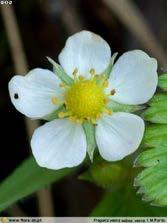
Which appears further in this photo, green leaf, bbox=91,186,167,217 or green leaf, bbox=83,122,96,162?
green leaf, bbox=91,186,167,217

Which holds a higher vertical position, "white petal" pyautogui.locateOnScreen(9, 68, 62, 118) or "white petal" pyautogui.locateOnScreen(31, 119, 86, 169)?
"white petal" pyautogui.locateOnScreen(9, 68, 62, 118)

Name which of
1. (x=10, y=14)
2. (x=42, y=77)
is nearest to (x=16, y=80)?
(x=42, y=77)

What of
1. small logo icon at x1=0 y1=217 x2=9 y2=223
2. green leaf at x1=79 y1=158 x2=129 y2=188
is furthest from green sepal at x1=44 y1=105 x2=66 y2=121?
small logo icon at x1=0 y1=217 x2=9 y2=223

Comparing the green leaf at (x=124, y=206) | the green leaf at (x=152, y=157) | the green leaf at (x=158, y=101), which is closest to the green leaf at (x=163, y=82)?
the green leaf at (x=158, y=101)

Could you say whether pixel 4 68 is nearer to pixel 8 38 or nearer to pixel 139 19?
pixel 8 38

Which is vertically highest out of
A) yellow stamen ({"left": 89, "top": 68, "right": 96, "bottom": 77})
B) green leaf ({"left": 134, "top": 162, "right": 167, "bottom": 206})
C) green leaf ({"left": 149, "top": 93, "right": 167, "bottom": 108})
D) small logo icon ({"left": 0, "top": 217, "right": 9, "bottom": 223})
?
yellow stamen ({"left": 89, "top": 68, "right": 96, "bottom": 77})

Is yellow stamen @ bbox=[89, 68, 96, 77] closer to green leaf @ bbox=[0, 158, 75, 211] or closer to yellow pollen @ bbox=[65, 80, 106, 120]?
yellow pollen @ bbox=[65, 80, 106, 120]
